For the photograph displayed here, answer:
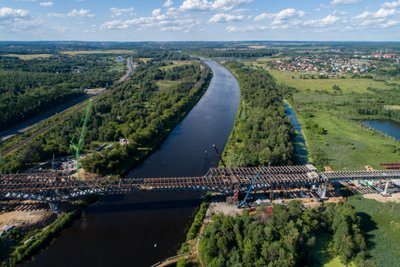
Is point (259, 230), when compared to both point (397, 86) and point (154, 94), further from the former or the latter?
point (397, 86)

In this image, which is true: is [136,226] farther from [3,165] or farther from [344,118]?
[344,118]

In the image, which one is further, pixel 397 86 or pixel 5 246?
pixel 397 86

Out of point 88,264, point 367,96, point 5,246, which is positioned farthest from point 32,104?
point 367,96

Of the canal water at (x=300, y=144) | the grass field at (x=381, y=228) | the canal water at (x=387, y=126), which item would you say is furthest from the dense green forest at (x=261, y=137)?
the canal water at (x=387, y=126)

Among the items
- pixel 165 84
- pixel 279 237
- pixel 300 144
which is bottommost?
pixel 300 144

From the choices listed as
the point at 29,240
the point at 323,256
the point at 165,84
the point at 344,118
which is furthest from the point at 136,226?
the point at 165,84

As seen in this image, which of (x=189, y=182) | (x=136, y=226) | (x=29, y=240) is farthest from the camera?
(x=189, y=182)
